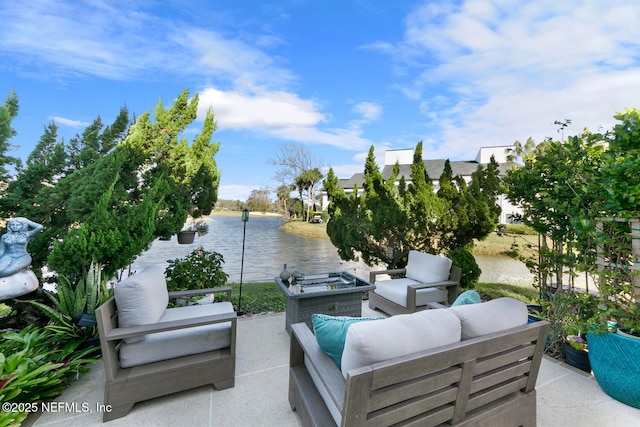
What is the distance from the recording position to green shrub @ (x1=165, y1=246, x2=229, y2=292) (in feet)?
11.3

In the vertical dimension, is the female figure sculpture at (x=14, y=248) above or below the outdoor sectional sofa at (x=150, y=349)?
above

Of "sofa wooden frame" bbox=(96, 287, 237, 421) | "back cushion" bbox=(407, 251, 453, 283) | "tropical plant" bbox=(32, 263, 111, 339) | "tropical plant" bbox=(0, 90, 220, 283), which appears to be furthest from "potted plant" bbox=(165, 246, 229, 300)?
"back cushion" bbox=(407, 251, 453, 283)

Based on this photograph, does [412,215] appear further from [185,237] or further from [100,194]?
[100,194]

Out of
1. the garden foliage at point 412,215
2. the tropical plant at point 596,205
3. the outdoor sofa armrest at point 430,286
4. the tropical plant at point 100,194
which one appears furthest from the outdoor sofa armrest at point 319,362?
the garden foliage at point 412,215

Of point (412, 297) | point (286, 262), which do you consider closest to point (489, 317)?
point (412, 297)

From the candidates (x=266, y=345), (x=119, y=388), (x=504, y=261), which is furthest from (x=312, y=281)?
(x=504, y=261)

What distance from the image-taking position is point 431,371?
122 cm

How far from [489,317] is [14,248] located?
13.7ft

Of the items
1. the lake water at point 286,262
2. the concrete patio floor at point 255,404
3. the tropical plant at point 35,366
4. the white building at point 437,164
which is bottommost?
the lake water at point 286,262

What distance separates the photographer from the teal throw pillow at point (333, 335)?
1410mm

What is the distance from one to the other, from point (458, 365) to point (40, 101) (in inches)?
213

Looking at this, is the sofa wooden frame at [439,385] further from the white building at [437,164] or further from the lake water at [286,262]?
the white building at [437,164]

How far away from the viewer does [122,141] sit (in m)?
3.89

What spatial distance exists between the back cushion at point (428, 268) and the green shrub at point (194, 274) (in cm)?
276
